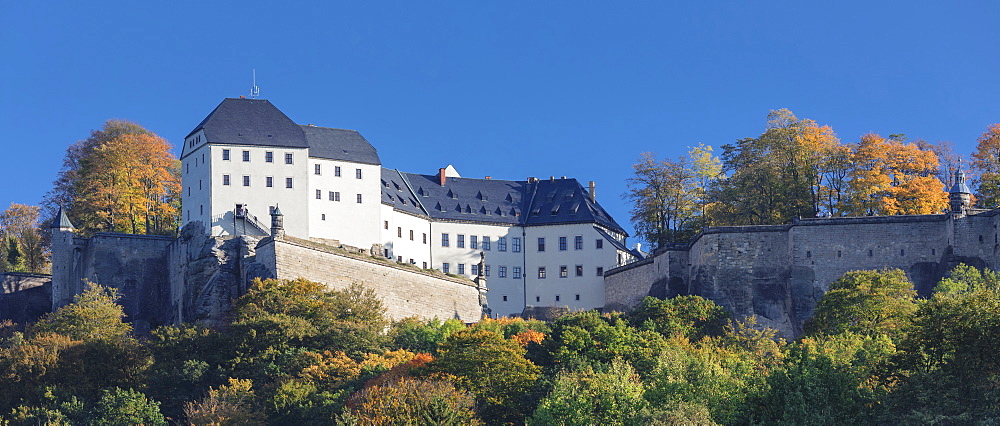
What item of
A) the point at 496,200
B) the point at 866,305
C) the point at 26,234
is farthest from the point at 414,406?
the point at 26,234

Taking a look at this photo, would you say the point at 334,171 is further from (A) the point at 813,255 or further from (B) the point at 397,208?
(A) the point at 813,255

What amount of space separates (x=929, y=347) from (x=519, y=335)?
2547 cm

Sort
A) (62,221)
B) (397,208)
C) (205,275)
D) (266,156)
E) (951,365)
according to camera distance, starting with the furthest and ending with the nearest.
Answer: (397,208) < (62,221) < (266,156) < (205,275) < (951,365)

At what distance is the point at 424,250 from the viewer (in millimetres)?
92938

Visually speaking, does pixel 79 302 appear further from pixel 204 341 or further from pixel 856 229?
pixel 856 229

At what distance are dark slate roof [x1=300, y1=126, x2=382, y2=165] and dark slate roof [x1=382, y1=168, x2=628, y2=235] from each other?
4234mm

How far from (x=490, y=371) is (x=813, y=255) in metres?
21.7

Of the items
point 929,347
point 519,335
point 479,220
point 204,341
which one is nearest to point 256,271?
point 204,341

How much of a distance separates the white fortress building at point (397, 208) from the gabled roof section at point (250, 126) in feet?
0.26

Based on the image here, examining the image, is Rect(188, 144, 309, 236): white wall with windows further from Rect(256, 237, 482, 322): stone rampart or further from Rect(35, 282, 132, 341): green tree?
Rect(35, 282, 132, 341): green tree

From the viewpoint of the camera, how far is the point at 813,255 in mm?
74688

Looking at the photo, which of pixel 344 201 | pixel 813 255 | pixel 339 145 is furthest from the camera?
pixel 339 145

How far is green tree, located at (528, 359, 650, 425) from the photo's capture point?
174ft

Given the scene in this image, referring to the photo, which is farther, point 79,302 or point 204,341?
point 79,302
